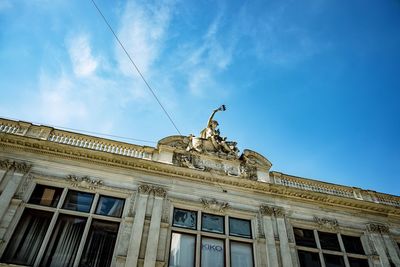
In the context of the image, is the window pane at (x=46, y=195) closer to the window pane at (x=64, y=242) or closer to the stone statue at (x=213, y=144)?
the window pane at (x=64, y=242)

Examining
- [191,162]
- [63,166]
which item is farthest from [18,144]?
[191,162]

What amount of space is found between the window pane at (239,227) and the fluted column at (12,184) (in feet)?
23.8

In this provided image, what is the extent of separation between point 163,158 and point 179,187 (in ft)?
4.72

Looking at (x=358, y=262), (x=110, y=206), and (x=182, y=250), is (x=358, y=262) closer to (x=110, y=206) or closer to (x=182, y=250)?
(x=182, y=250)

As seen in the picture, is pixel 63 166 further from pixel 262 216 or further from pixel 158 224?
pixel 262 216

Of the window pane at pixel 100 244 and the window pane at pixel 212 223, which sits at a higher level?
the window pane at pixel 212 223

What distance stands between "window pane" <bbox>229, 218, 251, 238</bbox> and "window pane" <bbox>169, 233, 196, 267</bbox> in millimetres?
1522

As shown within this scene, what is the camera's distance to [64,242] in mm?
9664

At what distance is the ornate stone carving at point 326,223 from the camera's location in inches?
487

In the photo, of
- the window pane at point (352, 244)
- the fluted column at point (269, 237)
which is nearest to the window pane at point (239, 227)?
the fluted column at point (269, 237)

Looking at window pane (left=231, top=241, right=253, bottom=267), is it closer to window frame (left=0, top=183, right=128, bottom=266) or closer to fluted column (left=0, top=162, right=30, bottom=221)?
window frame (left=0, top=183, right=128, bottom=266)

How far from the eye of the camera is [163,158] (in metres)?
12.7

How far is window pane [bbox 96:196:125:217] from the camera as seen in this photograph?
10.7m

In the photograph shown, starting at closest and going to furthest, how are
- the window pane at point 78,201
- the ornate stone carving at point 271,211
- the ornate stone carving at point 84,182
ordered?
1. the window pane at point 78,201
2. the ornate stone carving at point 84,182
3. the ornate stone carving at point 271,211
